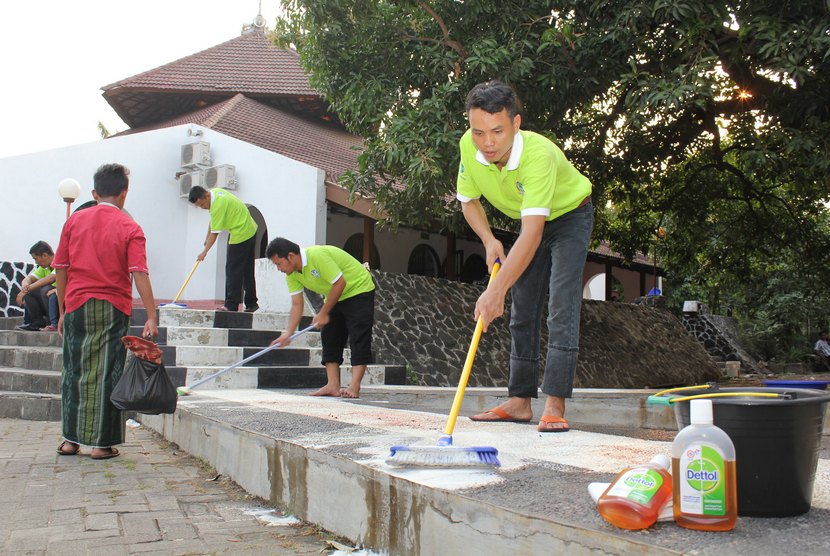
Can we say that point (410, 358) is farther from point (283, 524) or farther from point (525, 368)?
point (283, 524)

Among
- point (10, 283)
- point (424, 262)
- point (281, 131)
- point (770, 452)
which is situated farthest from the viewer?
point (424, 262)

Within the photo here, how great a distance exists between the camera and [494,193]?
3.32 m

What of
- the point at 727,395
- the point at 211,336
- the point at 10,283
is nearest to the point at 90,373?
the point at 727,395

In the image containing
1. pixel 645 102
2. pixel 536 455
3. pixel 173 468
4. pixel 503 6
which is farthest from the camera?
pixel 503 6

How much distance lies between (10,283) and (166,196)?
10.5ft

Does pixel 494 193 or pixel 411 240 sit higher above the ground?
pixel 411 240

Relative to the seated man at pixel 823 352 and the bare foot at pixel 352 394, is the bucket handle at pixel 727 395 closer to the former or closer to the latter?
the bare foot at pixel 352 394

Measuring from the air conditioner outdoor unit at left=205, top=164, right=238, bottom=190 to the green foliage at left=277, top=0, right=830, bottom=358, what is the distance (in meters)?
4.68

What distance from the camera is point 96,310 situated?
166 inches

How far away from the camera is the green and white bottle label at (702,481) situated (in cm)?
154

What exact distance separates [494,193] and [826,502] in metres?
1.88

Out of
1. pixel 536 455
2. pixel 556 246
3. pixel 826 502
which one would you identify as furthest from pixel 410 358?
pixel 826 502

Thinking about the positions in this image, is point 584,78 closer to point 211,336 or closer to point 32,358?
point 211,336

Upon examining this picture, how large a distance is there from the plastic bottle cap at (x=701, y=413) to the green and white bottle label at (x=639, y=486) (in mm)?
150
